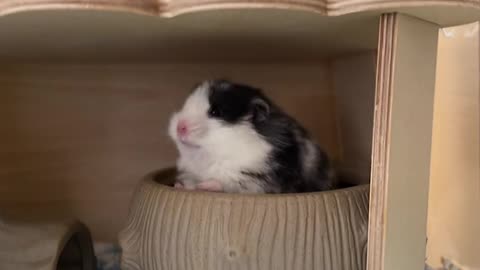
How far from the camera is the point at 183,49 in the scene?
812 millimetres

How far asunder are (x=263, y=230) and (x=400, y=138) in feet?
0.65

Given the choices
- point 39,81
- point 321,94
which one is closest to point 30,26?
point 39,81

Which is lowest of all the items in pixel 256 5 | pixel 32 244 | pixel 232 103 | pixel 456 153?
pixel 32 244

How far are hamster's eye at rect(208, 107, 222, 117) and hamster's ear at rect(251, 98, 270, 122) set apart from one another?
5 cm

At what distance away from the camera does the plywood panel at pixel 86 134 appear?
1.05m

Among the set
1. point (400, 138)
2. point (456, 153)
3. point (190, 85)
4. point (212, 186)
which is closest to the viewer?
point (400, 138)

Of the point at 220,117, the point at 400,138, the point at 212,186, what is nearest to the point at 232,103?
the point at 220,117

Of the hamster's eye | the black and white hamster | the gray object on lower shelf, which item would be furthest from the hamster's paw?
the gray object on lower shelf

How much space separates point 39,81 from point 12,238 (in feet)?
1.14

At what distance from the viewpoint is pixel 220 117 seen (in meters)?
0.82

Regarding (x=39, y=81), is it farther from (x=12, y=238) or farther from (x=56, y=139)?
(x=12, y=238)

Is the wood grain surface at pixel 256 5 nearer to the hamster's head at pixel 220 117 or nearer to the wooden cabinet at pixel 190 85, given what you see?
the wooden cabinet at pixel 190 85

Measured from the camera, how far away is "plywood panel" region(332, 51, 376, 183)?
3.24 feet

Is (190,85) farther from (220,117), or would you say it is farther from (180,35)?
(180,35)
